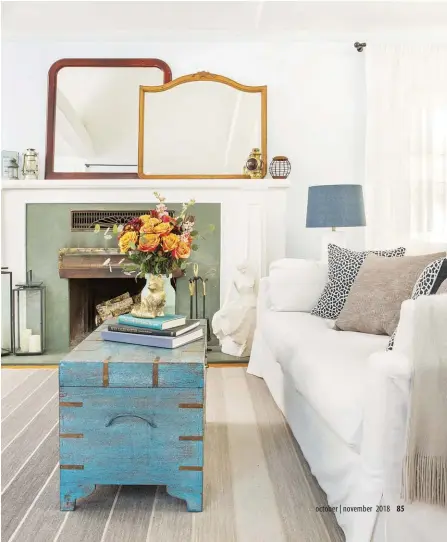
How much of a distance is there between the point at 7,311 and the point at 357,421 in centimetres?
341

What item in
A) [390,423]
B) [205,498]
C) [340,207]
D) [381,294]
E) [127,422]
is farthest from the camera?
[340,207]

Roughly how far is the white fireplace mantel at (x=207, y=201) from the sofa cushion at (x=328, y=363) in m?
1.33

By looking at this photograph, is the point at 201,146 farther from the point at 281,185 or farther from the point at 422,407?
the point at 422,407

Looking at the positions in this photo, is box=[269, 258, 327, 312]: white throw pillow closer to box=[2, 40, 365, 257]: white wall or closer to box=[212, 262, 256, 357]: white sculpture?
box=[212, 262, 256, 357]: white sculpture

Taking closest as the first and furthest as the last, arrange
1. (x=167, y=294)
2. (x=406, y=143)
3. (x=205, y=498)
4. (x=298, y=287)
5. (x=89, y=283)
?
(x=205, y=498) < (x=167, y=294) < (x=298, y=287) < (x=406, y=143) < (x=89, y=283)

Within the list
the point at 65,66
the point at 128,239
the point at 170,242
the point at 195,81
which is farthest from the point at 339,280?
the point at 65,66

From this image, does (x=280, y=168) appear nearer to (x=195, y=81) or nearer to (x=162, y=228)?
(x=195, y=81)

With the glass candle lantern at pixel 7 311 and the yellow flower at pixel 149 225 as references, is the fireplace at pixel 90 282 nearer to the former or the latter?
the glass candle lantern at pixel 7 311

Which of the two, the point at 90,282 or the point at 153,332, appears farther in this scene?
the point at 90,282

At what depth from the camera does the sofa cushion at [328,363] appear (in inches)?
68.2

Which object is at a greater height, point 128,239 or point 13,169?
point 13,169

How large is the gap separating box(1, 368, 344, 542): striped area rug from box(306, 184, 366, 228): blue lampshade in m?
1.43

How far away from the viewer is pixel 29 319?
4375 mm

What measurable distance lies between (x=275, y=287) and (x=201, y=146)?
1.64 metres
